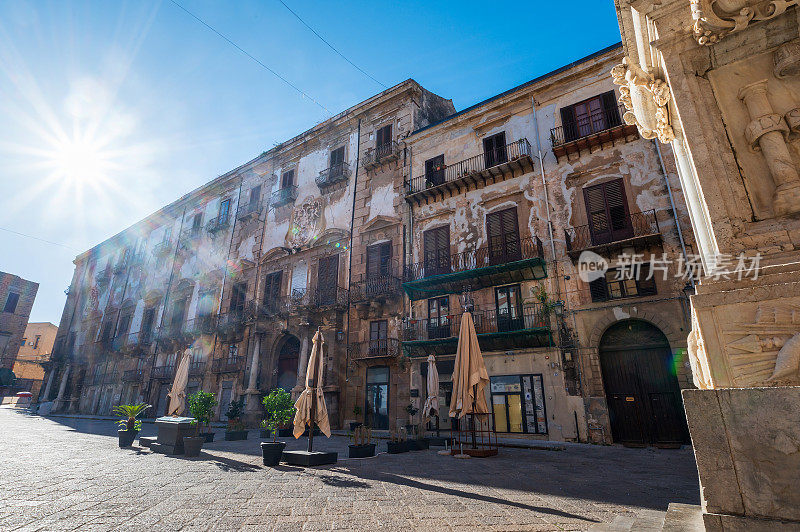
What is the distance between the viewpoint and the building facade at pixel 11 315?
127ft

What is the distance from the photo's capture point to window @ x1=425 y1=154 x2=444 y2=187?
58.3 feet

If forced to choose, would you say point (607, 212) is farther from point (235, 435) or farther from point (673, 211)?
point (235, 435)

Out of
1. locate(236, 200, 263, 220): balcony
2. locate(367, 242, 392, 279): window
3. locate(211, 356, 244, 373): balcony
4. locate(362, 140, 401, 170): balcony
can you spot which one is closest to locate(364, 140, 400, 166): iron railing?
locate(362, 140, 401, 170): balcony

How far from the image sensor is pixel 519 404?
43.5 feet

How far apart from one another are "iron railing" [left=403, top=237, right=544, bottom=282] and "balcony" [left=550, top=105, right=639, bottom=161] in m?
3.58

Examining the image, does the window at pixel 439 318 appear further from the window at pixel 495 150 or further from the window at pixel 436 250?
the window at pixel 495 150

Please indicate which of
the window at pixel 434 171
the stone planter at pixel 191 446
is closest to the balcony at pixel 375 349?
the window at pixel 434 171

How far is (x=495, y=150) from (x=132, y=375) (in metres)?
28.2

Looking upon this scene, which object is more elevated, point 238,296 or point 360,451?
point 238,296

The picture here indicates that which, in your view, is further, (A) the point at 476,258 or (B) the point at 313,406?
(A) the point at 476,258

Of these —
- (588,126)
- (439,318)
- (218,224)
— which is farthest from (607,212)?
(218,224)

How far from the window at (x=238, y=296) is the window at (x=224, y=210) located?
5.45m

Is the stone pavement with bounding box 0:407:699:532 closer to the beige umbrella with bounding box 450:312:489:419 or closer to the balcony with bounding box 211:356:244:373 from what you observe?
the beige umbrella with bounding box 450:312:489:419

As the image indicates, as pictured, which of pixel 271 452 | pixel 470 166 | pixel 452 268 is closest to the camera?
pixel 271 452
